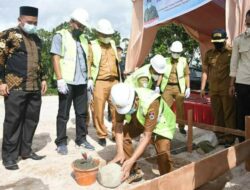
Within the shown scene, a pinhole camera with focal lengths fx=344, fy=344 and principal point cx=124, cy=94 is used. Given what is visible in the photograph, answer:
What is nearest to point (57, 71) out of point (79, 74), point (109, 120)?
point (79, 74)

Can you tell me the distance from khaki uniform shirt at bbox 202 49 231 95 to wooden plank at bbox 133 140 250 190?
1862 millimetres

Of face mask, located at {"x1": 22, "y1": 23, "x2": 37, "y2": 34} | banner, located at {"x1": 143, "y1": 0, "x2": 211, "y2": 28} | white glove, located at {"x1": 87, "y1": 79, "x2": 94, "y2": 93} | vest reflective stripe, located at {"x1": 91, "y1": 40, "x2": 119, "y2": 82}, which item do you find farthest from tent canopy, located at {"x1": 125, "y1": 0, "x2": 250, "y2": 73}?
face mask, located at {"x1": 22, "y1": 23, "x2": 37, "y2": 34}

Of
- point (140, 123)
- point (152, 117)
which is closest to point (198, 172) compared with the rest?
point (152, 117)

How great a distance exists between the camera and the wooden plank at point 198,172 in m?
1.79

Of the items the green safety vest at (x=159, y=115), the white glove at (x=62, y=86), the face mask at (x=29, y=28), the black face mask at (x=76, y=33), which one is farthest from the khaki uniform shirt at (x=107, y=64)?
the green safety vest at (x=159, y=115)

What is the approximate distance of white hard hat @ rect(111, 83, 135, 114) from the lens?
2715 mm

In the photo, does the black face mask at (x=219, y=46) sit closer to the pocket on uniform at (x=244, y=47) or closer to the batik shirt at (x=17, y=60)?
the pocket on uniform at (x=244, y=47)

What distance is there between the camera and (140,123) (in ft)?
10.7

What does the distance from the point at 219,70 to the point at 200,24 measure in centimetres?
399

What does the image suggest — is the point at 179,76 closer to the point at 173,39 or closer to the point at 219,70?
the point at 219,70

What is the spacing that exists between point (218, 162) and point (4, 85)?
92.6 inches

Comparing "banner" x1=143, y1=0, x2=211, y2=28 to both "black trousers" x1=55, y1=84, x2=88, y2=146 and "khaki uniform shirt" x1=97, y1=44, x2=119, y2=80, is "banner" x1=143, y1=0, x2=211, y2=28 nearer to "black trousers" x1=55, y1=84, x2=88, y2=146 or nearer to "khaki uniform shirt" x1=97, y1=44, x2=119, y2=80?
"khaki uniform shirt" x1=97, y1=44, x2=119, y2=80

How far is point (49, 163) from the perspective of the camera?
3939mm

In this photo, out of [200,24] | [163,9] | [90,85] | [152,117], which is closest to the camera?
[152,117]
